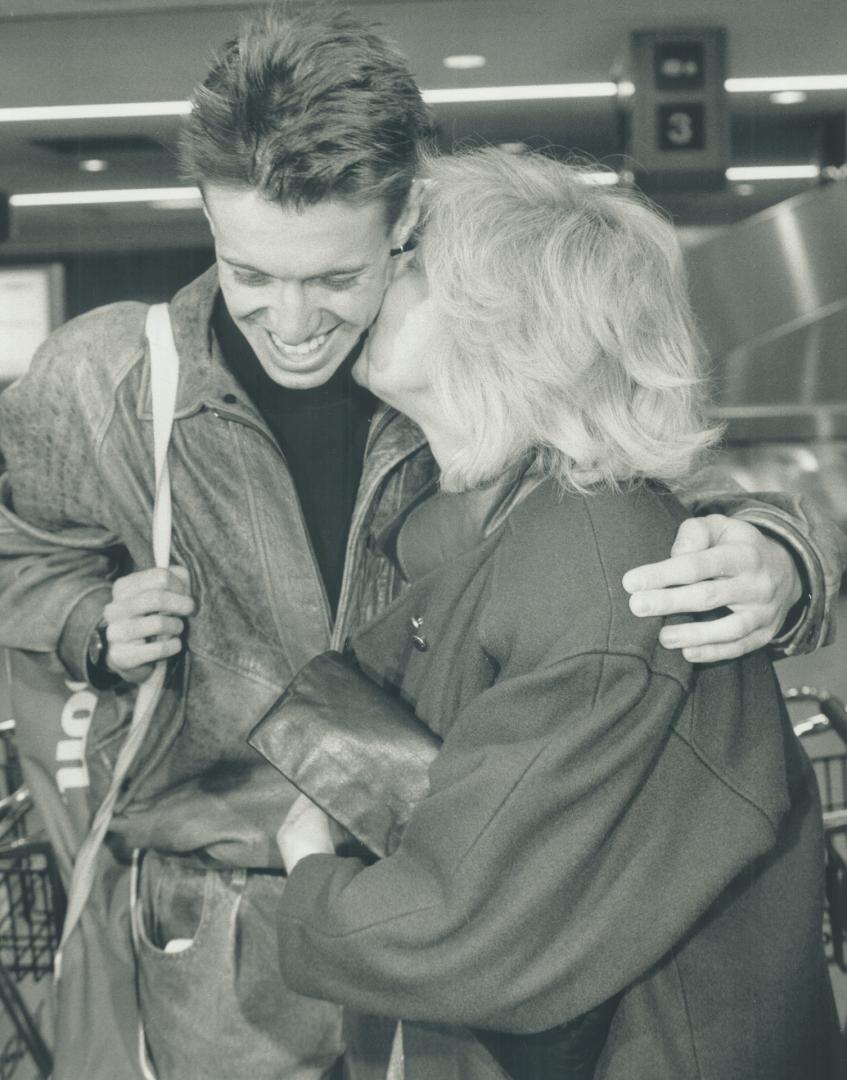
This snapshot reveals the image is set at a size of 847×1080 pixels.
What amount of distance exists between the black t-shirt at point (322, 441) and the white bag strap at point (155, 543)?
101 mm

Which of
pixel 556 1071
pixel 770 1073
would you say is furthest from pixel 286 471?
pixel 770 1073

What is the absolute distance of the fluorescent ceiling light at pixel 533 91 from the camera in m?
5.27

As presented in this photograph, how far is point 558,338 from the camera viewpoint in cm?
116

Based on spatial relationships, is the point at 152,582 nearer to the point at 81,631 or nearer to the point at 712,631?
the point at 81,631

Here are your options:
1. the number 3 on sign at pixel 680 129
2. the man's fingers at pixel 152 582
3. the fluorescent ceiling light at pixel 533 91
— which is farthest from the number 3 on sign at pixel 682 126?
the man's fingers at pixel 152 582

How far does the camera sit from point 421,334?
129cm

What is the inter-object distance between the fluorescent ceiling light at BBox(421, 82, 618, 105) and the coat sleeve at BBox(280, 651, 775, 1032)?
4582 millimetres

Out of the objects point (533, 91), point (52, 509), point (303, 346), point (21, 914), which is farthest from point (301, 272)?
point (533, 91)

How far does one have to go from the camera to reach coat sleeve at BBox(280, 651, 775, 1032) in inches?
41.4

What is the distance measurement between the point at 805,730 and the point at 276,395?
1113 mm

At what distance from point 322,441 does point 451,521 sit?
404 millimetres

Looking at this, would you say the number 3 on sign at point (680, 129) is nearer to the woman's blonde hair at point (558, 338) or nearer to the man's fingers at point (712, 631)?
the woman's blonde hair at point (558, 338)

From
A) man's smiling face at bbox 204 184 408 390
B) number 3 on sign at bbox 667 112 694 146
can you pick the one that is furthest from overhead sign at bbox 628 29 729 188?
man's smiling face at bbox 204 184 408 390

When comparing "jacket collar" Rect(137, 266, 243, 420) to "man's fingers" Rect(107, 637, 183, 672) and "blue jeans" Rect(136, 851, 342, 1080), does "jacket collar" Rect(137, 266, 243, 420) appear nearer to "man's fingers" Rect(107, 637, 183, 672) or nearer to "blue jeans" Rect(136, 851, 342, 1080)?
"man's fingers" Rect(107, 637, 183, 672)
